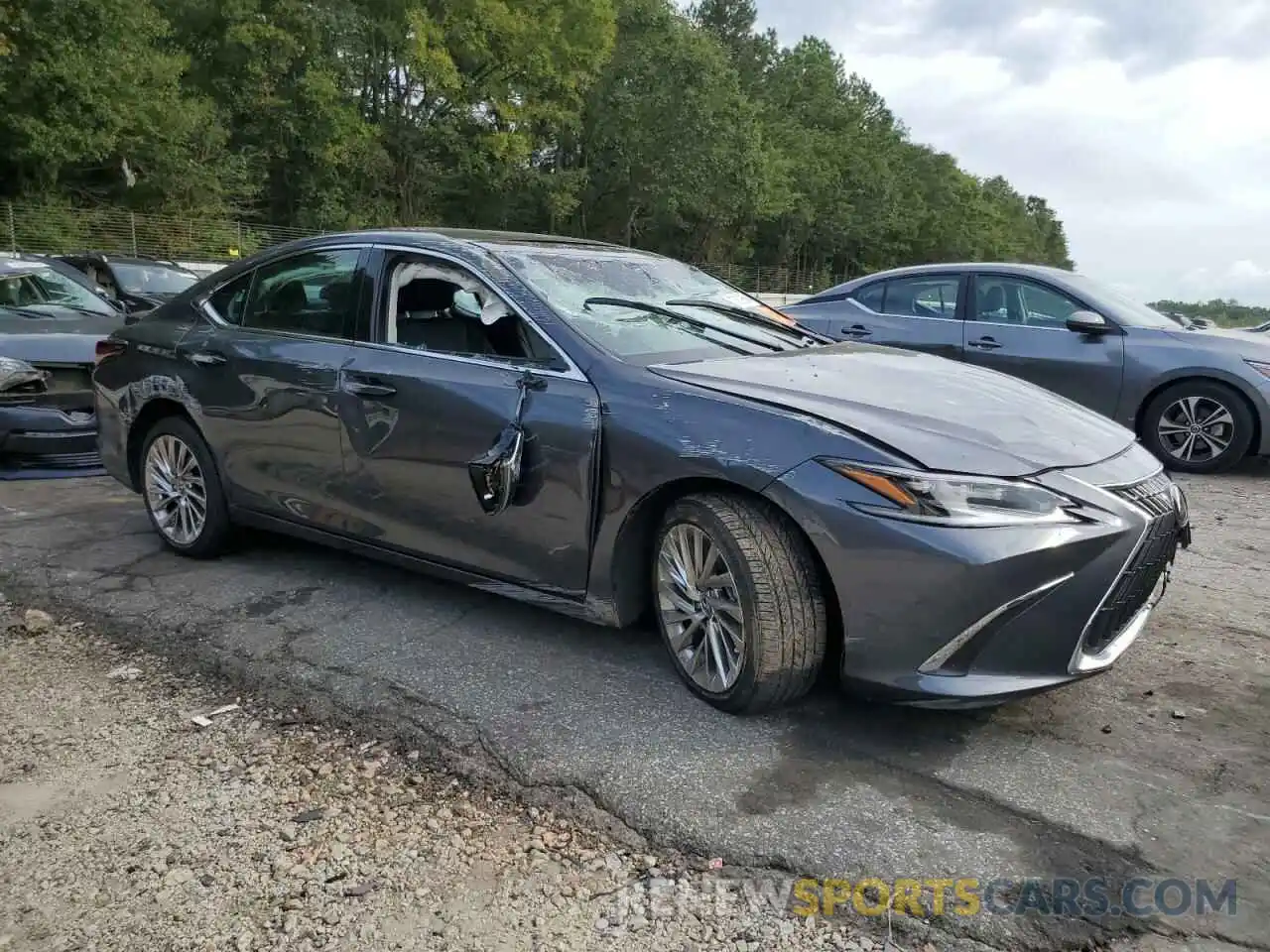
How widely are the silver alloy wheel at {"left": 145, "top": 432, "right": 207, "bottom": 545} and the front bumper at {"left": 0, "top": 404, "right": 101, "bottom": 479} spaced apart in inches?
69.1

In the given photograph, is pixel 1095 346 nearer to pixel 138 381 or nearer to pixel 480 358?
pixel 480 358

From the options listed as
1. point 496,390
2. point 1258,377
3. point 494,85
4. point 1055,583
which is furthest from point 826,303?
point 494,85

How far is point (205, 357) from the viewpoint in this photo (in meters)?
4.64

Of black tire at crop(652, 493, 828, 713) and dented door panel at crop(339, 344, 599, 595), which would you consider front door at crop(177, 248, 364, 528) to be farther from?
black tire at crop(652, 493, 828, 713)

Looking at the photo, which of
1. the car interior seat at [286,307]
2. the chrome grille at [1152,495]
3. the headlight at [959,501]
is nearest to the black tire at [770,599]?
the headlight at [959,501]

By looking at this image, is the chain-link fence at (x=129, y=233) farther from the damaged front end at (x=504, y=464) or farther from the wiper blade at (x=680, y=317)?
the damaged front end at (x=504, y=464)

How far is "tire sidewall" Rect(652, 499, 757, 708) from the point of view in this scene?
2.97 metres

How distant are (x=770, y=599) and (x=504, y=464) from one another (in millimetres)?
1066

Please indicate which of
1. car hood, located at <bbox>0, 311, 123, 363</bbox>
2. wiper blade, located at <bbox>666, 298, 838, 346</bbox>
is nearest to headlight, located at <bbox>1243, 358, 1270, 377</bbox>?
wiper blade, located at <bbox>666, 298, 838, 346</bbox>

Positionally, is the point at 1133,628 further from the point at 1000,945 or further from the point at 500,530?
the point at 500,530

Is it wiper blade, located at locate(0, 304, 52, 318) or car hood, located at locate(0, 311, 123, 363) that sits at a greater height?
wiper blade, located at locate(0, 304, 52, 318)

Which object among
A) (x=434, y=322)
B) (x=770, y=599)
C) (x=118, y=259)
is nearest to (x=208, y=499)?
(x=434, y=322)

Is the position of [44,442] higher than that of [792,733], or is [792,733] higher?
[44,442]

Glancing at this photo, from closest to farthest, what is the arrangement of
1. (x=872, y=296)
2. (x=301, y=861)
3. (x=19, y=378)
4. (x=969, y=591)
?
(x=301, y=861), (x=969, y=591), (x=19, y=378), (x=872, y=296)
